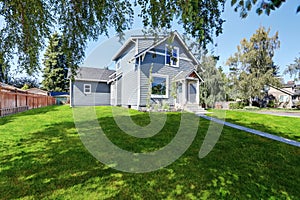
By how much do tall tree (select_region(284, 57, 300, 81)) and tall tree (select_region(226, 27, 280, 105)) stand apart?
89.1 inches

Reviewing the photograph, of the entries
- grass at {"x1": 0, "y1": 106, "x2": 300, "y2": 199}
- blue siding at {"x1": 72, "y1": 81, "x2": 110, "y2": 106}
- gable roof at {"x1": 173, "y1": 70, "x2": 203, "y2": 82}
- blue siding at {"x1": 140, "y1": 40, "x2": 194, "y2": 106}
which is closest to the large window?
blue siding at {"x1": 140, "y1": 40, "x2": 194, "y2": 106}

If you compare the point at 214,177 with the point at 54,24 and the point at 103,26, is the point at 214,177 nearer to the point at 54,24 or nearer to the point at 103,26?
the point at 103,26

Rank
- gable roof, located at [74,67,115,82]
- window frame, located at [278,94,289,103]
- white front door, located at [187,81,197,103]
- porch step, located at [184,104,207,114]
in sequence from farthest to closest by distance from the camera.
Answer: window frame, located at [278,94,289,103]
gable roof, located at [74,67,115,82]
white front door, located at [187,81,197,103]
porch step, located at [184,104,207,114]

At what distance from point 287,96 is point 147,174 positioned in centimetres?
4033

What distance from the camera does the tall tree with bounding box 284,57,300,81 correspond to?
974 inches

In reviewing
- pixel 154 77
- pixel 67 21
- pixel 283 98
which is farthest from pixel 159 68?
pixel 283 98

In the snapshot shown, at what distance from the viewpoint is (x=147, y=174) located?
3.47 meters

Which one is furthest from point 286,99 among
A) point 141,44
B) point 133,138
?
point 133,138

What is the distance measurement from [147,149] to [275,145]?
4.05 meters

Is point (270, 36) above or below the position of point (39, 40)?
above

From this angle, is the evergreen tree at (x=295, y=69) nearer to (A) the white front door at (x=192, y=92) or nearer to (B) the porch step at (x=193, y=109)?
(A) the white front door at (x=192, y=92)

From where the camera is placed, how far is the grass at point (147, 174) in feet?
9.39

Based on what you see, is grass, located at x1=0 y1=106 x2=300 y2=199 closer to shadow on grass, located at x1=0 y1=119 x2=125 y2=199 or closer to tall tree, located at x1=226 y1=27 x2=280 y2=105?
shadow on grass, located at x1=0 y1=119 x2=125 y2=199

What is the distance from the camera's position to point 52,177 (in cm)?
319
